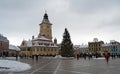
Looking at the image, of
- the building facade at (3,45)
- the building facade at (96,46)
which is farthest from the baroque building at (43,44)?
the building facade at (96,46)

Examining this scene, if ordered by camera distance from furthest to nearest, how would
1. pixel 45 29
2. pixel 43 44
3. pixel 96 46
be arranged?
1. pixel 96 46
2. pixel 45 29
3. pixel 43 44

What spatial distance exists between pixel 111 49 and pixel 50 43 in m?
49.5

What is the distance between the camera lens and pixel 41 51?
138 m

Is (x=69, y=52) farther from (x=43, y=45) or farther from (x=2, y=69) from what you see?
(x=2, y=69)

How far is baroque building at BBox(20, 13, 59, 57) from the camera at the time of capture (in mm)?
138038

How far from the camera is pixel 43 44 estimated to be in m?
140

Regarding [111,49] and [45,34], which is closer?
[45,34]

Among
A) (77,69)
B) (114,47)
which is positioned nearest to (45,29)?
(114,47)

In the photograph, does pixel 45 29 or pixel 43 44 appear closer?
pixel 43 44

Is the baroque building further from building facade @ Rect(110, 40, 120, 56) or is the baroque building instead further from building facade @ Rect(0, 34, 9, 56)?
building facade @ Rect(110, 40, 120, 56)

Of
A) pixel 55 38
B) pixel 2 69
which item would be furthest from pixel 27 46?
pixel 2 69

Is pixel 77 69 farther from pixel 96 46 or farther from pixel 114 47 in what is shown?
pixel 96 46

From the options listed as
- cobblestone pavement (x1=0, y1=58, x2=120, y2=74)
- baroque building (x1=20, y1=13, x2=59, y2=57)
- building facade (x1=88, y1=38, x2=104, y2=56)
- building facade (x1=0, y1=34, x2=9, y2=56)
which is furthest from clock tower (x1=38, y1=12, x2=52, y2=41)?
cobblestone pavement (x1=0, y1=58, x2=120, y2=74)

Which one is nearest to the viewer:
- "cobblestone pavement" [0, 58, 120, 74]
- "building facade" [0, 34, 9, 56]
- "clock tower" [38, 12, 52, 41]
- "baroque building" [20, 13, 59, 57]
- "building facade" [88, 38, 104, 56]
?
"cobblestone pavement" [0, 58, 120, 74]
